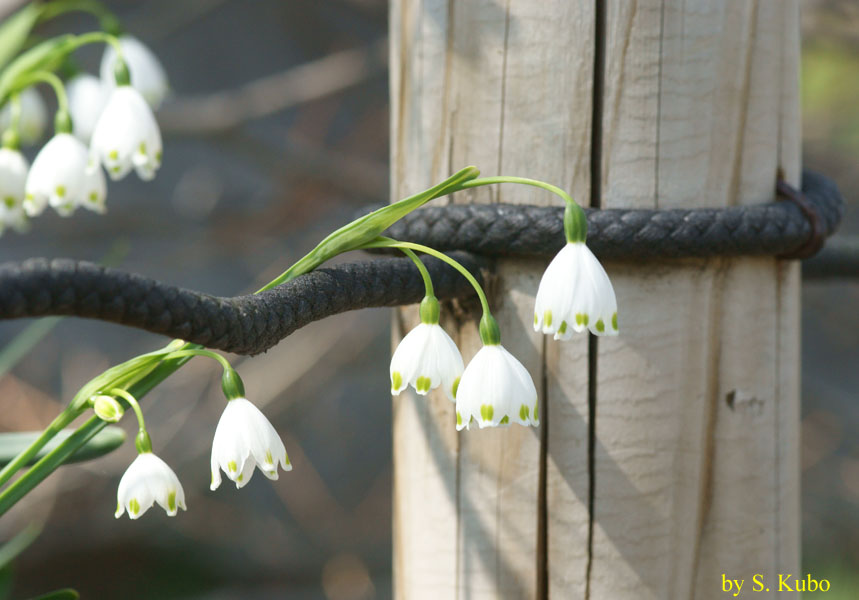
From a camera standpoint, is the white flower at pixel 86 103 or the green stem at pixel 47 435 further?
the white flower at pixel 86 103

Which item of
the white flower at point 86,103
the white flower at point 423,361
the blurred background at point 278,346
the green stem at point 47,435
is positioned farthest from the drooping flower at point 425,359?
the blurred background at point 278,346

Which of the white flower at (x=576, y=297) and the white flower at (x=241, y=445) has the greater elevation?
the white flower at (x=576, y=297)

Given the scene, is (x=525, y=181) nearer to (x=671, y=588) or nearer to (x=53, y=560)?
(x=671, y=588)

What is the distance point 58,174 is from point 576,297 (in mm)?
667

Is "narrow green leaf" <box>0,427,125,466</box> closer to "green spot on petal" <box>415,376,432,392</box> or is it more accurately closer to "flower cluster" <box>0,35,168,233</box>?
"flower cluster" <box>0,35,168,233</box>

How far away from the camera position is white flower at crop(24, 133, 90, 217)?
3.33 feet

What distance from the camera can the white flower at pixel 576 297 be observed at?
2.07 feet

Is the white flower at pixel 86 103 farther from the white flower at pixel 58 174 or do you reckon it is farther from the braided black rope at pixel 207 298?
the braided black rope at pixel 207 298

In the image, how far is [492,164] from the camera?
2.72 feet

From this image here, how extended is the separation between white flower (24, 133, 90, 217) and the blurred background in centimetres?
172

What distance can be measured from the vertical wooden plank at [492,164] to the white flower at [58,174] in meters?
0.39

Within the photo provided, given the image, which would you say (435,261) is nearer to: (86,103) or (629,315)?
(629,315)

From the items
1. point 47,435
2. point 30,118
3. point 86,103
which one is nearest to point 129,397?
point 47,435

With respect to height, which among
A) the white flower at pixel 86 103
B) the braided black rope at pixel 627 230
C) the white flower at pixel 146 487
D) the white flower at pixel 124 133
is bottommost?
the white flower at pixel 146 487
